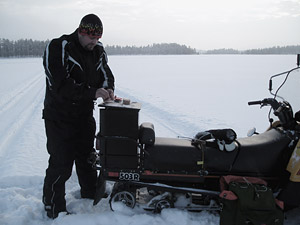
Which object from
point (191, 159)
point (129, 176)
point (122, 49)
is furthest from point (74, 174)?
point (122, 49)

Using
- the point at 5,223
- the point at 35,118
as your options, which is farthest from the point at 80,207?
the point at 35,118

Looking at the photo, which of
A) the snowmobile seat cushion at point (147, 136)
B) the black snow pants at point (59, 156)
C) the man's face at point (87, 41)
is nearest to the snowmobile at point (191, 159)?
the snowmobile seat cushion at point (147, 136)

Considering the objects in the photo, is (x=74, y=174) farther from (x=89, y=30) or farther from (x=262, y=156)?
(x=262, y=156)

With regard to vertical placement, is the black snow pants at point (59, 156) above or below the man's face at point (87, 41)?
below

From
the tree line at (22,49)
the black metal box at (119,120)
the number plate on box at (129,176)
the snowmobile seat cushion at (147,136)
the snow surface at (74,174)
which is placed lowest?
the snow surface at (74,174)

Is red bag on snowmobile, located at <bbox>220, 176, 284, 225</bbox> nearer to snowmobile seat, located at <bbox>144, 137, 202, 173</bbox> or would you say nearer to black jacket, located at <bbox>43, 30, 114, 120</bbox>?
snowmobile seat, located at <bbox>144, 137, 202, 173</bbox>

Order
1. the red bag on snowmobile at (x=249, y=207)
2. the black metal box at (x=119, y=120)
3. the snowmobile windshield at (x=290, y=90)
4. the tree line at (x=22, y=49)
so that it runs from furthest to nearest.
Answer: the tree line at (x=22, y=49)
the snowmobile windshield at (x=290, y=90)
the black metal box at (x=119, y=120)
the red bag on snowmobile at (x=249, y=207)

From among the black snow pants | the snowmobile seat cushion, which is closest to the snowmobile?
the snowmobile seat cushion

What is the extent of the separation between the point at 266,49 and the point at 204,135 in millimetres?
140287

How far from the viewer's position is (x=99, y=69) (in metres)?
3.12

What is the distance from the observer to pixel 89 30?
107 inches

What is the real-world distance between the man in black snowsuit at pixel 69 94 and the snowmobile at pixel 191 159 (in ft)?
1.05

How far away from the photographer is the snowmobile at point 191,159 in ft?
8.90

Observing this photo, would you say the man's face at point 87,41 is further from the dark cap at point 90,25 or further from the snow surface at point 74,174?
the snow surface at point 74,174
